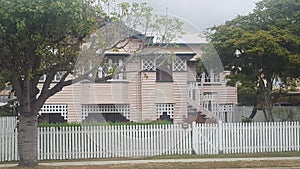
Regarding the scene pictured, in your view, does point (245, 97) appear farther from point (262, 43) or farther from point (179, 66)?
point (262, 43)

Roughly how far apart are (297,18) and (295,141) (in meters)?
5.43

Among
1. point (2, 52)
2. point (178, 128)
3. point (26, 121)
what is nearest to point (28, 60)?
point (2, 52)

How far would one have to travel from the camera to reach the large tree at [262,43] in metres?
21.3

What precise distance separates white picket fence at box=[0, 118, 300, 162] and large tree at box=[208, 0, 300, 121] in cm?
289

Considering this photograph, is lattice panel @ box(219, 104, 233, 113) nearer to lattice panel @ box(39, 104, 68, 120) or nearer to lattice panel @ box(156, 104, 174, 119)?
lattice panel @ box(156, 104, 174, 119)

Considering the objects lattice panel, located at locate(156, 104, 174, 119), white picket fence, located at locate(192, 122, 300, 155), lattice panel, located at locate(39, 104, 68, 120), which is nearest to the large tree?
white picket fence, located at locate(192, 122, 300, 155)

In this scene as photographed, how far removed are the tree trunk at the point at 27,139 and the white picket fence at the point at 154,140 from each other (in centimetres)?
242

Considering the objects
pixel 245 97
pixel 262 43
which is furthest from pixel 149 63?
pixel 245 97

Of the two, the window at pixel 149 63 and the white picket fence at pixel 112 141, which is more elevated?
the window at pixel 149 63

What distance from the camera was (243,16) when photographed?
2450cm

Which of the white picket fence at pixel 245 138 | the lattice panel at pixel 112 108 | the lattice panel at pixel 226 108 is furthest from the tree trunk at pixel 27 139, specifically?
the lattice panel at pixel 226 108

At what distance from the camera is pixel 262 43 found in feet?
69.8

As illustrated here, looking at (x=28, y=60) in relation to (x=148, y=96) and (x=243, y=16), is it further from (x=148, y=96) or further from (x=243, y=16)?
(x=148, y=96)

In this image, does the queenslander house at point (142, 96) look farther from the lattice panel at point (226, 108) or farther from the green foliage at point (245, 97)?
the green foliage at point (245, 97)
